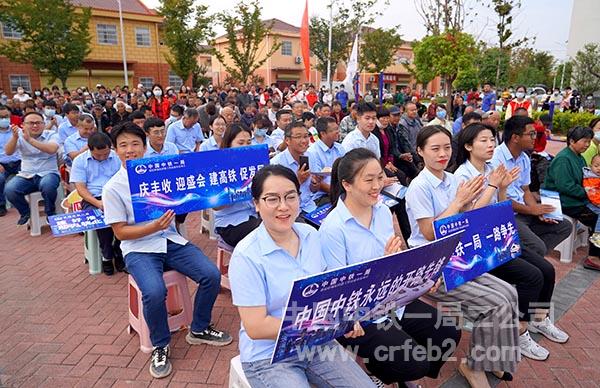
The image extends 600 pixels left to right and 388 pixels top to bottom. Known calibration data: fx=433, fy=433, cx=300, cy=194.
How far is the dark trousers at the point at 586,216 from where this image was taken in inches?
191

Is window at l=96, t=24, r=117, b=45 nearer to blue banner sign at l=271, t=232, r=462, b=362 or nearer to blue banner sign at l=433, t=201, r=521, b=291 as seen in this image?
blue banner sign at l=433, t=201, r=521, b=291

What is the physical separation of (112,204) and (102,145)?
72.8 inches

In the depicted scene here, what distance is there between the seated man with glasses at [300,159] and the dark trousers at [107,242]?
6.22 feet

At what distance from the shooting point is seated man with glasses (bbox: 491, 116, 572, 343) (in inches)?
135

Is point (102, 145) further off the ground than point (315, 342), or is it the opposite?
point (102, 145)

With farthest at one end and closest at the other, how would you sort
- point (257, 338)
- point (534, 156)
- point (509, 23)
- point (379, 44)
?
point (379, 44)
point (509, 23)
point (534, 156)
point (257, 338)

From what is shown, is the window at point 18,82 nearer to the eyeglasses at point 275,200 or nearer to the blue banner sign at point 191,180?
the blue banner sign at point 191,180

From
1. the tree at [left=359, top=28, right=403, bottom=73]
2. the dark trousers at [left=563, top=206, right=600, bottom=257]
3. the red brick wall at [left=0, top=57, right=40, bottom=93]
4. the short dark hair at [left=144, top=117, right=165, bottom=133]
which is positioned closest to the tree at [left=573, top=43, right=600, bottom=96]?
the tree at [left=359, top=28, right=403, bottom=73]

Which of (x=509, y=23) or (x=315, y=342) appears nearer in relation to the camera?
(x=315, y=342)

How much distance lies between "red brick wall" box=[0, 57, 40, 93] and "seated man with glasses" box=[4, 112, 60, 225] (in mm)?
22323

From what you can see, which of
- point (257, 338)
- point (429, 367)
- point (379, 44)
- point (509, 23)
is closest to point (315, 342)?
point (257, 338)

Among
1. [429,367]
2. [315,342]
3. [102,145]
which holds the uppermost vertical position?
[102,145]

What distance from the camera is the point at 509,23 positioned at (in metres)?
16.1

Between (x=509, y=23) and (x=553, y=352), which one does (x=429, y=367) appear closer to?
(x=553, y=352)
